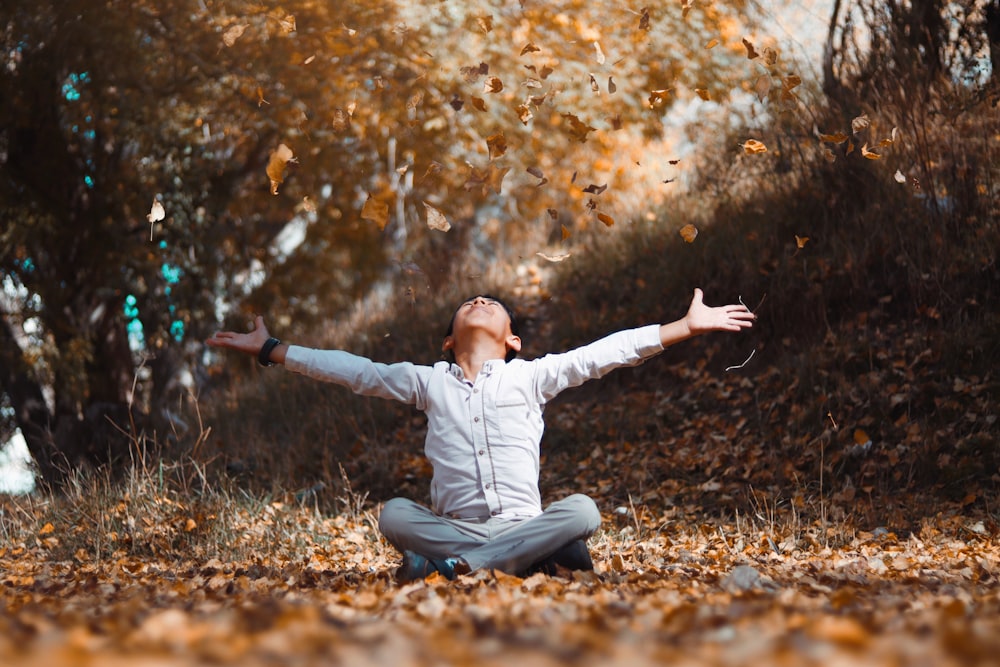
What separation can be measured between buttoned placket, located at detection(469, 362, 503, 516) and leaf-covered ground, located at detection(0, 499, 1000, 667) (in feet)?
1.31

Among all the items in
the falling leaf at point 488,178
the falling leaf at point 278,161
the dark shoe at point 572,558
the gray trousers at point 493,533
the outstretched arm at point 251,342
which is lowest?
the dark shoe at point 572,558

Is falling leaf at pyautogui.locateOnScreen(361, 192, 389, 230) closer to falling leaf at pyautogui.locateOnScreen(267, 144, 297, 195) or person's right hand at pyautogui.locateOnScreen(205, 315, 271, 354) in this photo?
falling leaf at pyautogui.locateOnScreen(267, 144, 297, 195)

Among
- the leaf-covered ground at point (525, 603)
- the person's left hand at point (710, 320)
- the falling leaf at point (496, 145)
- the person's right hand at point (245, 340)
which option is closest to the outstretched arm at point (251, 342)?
the person's right hand at point (245, 340)

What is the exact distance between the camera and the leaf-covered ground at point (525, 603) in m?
1.42

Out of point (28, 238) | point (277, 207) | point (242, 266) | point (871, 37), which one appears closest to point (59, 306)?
point (28, 238)

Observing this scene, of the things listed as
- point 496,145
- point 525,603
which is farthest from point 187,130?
point 525,603

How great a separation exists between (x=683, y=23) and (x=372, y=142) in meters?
4.02

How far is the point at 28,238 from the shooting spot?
8.74 m

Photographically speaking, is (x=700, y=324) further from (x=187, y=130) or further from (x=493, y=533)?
(x=187, y=130)

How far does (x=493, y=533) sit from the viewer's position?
3406 mm

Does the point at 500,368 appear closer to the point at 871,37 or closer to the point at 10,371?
the point at 871,37

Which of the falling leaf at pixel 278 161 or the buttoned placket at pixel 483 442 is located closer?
the buttoned placket at pixel 483 442

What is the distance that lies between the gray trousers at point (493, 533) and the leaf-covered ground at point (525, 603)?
17 cm

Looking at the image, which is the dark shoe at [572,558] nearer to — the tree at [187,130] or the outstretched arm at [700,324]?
the outstretched arm at [700,324]
